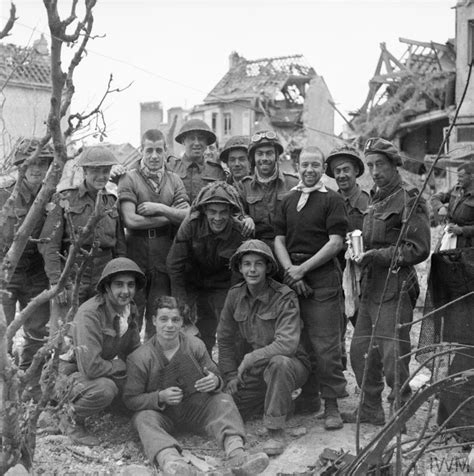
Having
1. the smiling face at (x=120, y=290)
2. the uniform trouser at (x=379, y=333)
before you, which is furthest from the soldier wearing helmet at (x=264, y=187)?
the smiling face at (x=120, y=290)

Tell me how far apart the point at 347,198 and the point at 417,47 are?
1999cm

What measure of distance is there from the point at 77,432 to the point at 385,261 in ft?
8.53

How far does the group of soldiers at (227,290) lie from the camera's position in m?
5.20

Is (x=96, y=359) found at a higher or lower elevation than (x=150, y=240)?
lower

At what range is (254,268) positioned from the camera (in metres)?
5.46

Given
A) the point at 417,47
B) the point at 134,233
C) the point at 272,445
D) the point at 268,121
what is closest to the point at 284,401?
the point at 272,445

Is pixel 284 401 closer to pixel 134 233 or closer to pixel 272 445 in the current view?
pixel 272 445

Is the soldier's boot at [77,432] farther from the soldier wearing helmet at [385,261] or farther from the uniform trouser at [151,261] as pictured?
the soldier wearing helmet at [385,261]

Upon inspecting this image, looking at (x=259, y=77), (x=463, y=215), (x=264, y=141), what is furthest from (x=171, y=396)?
(x=259, y=77)

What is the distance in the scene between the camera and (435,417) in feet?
18.9

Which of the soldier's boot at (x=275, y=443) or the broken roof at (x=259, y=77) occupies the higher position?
the broken roof at (x=259, y=77)

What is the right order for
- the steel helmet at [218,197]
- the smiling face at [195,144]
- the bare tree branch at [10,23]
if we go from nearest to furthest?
1. the bare tree branch at [10,23]
2. the steel helmet at [218,197]
3. the smiling face at [195,144]

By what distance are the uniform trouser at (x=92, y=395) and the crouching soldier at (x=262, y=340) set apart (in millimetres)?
957

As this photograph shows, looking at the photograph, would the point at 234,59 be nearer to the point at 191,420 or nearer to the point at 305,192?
the point at 305,192
